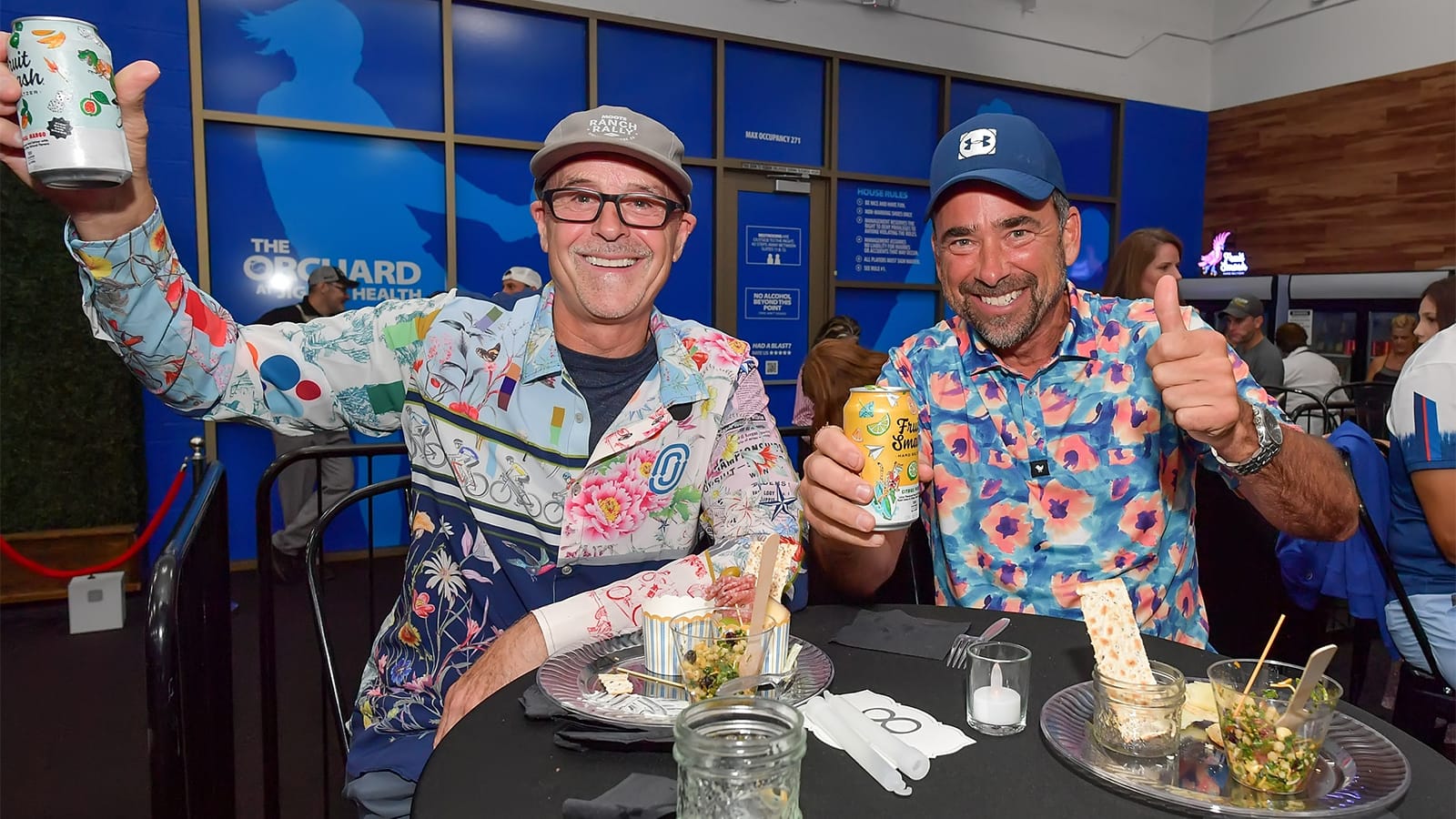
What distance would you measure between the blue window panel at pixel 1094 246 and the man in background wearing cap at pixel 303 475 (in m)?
6.30

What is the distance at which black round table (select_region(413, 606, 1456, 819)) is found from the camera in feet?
2.75

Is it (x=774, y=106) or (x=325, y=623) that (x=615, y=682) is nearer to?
(x=325, y=623)

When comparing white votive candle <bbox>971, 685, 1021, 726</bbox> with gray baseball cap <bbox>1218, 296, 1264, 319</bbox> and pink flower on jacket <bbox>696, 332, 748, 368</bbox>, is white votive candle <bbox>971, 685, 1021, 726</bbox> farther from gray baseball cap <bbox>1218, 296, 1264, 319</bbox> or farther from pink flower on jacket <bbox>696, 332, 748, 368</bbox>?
gray baseball cap <bbox>1218, 296, 1264, 319</bbox>

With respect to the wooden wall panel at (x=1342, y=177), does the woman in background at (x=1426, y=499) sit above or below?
below

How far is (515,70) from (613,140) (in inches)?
185

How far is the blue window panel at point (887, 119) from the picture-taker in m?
6.84

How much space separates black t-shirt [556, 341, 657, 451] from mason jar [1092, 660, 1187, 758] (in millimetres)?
995

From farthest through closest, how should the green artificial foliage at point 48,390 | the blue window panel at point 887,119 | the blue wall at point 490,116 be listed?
the blue window panel at point 887,119 → the blue wall at point 490,116 → the green artificial foliage at point 48,390

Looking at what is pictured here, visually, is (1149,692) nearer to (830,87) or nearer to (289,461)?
(289,461)

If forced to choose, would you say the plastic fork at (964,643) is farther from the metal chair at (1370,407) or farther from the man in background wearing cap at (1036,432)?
the metal chair at (1370,407)

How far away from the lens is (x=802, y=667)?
1159mm

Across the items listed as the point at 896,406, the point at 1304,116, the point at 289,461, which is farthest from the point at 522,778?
the point at 1304,116

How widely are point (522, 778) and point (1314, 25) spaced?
9673 mm

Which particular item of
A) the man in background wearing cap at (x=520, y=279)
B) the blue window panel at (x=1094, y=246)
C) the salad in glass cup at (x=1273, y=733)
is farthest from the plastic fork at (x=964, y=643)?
the blue window panel at (x=1094, y=246)
